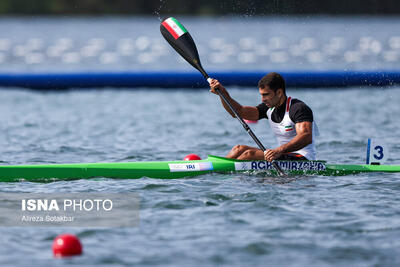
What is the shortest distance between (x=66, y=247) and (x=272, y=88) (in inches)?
130

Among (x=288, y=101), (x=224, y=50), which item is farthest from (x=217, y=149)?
(x=224, y=50)

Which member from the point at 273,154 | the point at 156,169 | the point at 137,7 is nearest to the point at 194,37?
the point at 137,7

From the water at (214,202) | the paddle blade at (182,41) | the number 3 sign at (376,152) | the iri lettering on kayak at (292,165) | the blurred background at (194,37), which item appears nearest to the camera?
the water at (214,202)

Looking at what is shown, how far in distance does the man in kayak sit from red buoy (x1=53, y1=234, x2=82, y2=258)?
295 centimetres

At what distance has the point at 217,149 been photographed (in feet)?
35.6

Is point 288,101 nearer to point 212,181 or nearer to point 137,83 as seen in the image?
point 212,181

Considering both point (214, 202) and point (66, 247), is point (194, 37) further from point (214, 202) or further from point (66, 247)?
point (66, 247)

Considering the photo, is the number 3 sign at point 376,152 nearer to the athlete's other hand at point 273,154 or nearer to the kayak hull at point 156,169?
the kayak hull at point 156,169

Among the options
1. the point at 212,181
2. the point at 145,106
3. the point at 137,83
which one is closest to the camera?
the point at 212,181

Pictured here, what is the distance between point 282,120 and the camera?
802 centimetres

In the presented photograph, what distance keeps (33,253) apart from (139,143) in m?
5.87

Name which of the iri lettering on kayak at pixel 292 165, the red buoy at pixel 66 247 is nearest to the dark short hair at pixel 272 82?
the iri lettering on kayak at pixel 292 165

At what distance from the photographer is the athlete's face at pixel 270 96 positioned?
784cm

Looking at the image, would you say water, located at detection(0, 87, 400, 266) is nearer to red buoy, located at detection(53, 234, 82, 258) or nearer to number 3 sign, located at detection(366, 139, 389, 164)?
red buoy, located at detection(53, 234, 82, 258)
